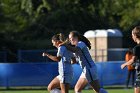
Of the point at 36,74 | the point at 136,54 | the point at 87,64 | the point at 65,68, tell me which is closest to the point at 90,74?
the point at 87,64

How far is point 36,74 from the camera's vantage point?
27219mm

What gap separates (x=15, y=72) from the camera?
27.2m

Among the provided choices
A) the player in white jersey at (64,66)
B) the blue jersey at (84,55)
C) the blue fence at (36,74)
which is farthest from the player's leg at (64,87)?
the blue fence at (36,74)

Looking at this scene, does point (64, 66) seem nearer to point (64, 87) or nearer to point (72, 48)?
point (64, 87)

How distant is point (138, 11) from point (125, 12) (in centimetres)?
156

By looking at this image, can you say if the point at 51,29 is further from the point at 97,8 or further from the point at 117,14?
the point at 117,14

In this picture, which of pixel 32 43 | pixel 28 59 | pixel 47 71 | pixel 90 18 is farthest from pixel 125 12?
pixel 47 71

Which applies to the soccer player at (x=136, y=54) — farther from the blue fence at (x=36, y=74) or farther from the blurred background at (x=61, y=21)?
the blurred background at (x=61, y=21)

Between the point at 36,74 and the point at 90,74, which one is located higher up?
the point at 90,74

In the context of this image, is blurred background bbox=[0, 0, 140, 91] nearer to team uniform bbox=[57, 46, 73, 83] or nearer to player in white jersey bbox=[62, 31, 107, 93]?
team uniform bbox=[57, 46, 73, 83]

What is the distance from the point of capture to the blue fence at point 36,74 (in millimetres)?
27141

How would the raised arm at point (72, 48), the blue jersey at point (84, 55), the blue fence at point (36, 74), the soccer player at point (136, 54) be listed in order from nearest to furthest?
the soccer player at point (136, 54) → the raised arm at point (72, 48) → the blue jersey at point (84, 55) → the blue fence at point (36, 74)

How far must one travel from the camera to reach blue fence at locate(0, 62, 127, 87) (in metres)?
27.1

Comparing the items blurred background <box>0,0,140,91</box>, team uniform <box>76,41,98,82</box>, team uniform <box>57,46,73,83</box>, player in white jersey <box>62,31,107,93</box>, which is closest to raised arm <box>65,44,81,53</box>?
player in white jersey <box>62,31,107,93</box>
